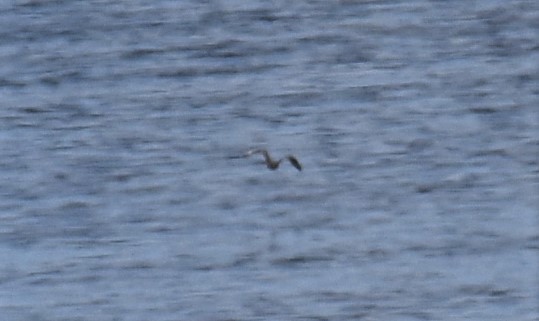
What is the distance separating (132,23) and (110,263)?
5.37 feet

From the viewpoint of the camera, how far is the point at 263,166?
5.70 meters

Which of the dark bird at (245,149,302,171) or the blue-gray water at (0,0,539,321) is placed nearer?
the blue-gray water at (0,0,539,321)

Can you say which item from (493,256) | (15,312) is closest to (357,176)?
(493,256)

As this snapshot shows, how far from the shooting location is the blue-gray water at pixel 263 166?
5086mm

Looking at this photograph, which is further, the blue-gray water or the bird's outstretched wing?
the bird's outstretched wing

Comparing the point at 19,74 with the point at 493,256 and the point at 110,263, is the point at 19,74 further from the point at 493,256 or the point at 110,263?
the point at 493,256

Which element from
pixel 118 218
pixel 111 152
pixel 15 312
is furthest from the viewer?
pixel 111 152

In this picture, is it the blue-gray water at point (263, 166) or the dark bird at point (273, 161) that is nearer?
the blue-gray water at point (263, 166)

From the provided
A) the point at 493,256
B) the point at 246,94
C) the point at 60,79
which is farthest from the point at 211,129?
the point at 493,256

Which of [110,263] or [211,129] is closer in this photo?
[110,263]

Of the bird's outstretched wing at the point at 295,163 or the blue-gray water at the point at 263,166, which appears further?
the bird's outstretched wing at the point at 295,163

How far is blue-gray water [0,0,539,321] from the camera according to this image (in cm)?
509

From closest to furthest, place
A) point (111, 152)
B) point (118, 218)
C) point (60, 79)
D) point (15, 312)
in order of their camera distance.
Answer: point (15, 312) → point (118, 218) → point (111, 152) → point (60, 79)

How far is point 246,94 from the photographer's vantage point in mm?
6145
